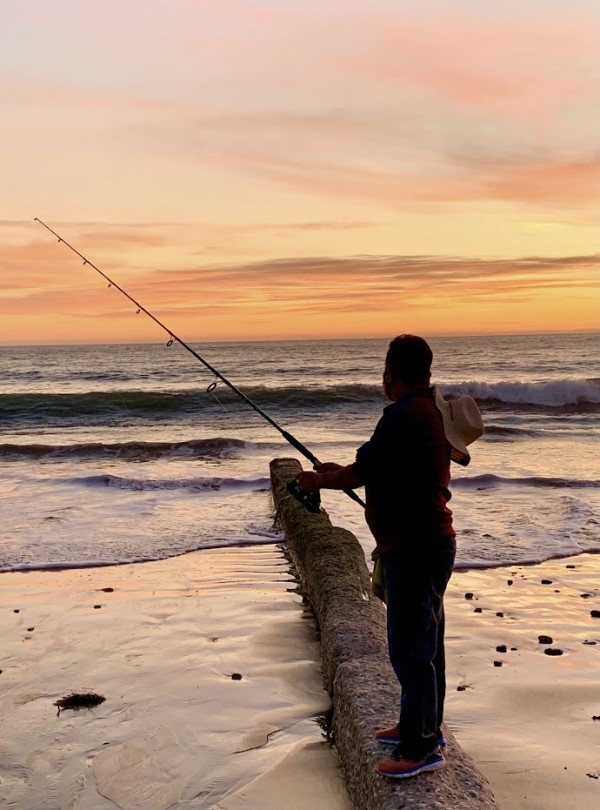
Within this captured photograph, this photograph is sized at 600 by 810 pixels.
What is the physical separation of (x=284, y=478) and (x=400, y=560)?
5908mm

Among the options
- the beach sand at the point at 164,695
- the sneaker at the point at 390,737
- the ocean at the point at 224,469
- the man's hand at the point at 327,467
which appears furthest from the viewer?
the ocean at the point at 224,469

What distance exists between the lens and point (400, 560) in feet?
9.50

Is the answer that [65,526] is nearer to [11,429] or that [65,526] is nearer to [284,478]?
[284,478]

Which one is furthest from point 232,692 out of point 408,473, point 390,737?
point 408,473

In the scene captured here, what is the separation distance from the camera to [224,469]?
43.6 feet

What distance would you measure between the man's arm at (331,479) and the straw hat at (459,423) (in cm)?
39

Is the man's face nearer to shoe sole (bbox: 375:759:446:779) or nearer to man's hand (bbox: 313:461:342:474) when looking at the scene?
man's hand (bbox: 313:461:342:474)

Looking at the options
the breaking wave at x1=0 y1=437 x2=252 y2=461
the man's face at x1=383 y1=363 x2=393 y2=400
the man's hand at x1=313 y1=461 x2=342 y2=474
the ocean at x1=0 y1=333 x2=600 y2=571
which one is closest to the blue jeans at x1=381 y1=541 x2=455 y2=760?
the man's hand at x1=313 y1=461 x2=342 y2=474

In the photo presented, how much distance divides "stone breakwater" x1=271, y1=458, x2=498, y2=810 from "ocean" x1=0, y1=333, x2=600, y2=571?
1.82 m

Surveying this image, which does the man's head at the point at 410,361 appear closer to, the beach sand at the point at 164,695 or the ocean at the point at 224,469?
the beach sand at the point at 164,695

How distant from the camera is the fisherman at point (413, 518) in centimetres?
287

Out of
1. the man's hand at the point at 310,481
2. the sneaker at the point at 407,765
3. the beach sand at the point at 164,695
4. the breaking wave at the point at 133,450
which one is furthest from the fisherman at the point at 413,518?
the breaking wave at the point at 133,450

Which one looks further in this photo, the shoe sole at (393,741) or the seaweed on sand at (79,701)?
the seaweed on sand at (79,701)

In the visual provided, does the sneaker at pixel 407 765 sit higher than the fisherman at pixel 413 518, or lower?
lower
